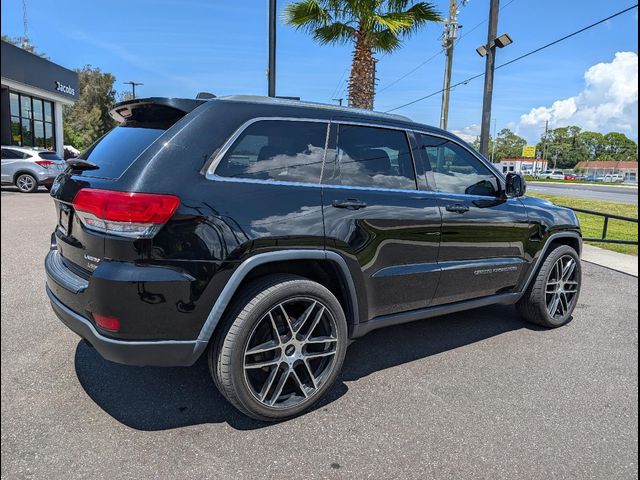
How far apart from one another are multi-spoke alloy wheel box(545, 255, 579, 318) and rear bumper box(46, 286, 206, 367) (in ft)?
11.4

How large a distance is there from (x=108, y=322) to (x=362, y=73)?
11.3 m

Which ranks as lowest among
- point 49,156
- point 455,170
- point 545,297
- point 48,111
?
point 545,297

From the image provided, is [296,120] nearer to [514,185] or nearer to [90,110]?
[514,185]

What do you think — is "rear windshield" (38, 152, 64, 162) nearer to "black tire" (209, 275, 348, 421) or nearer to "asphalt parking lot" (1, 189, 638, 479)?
"asphalt parking lot" (1, 189, 638, 479)

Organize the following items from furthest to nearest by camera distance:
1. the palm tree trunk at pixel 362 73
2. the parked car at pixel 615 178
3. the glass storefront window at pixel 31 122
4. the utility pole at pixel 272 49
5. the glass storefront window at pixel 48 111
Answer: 1. the parked car at pixel 615 178
2. the glass storefront window at pixel 48 111
3. the glass storefront window at pixel 31 122
4. the palm tree trunk at pixel 362 73
5. the utility pole at pixel 272 49

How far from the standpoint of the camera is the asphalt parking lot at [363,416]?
94.5 inches

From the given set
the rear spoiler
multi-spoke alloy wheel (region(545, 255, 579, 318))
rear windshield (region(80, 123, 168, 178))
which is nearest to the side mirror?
Result: multi-spoke alloy wheel (region(545, 255, 579, 318))

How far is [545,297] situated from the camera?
447 centimetres

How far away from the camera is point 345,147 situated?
10.4 ft

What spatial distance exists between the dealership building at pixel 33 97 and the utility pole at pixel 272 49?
55.6ft

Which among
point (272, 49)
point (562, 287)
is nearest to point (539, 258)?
point (562, 287)

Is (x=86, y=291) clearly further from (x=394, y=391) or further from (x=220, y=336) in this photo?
(x=394, y=391)

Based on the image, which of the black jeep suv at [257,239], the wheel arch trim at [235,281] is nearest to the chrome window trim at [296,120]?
the black jeep suv at [257,239]

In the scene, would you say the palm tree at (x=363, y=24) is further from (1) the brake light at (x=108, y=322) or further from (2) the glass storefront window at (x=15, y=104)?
(2) the glass storefront window at (x=15, y=104)
